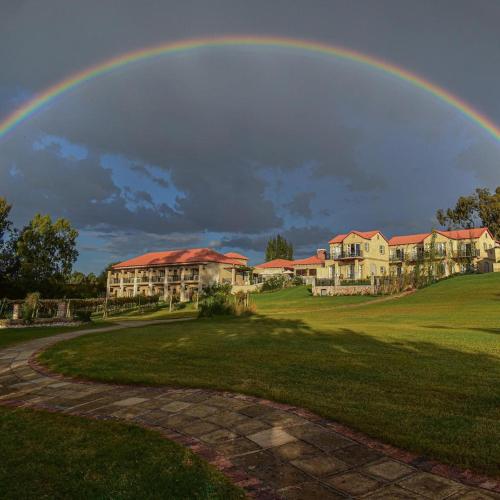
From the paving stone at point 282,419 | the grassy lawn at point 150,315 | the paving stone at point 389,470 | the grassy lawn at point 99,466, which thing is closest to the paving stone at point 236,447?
the grassy lawn at point 99,466

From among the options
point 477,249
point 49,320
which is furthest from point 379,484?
point 477,249

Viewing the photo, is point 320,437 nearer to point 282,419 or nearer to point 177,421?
point 282,419

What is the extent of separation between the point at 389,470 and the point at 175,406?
128 inches

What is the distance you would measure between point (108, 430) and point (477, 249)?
69.8 m

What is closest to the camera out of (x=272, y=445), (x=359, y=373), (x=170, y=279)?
(x=272, y=445)

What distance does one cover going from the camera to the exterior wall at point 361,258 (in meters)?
66.9

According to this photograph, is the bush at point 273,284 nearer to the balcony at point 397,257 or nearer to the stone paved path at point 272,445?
the balcony at point 397,257

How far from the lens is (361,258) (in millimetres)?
67000

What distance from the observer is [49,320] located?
28844 mm

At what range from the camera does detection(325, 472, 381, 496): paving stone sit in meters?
3.40

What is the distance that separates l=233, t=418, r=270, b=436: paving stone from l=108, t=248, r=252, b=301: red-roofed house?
209 feet

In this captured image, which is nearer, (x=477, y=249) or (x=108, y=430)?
(x=108, y=430)

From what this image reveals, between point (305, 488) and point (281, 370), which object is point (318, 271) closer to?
point (281, 370)

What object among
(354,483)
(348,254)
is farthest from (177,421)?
(348,254)
